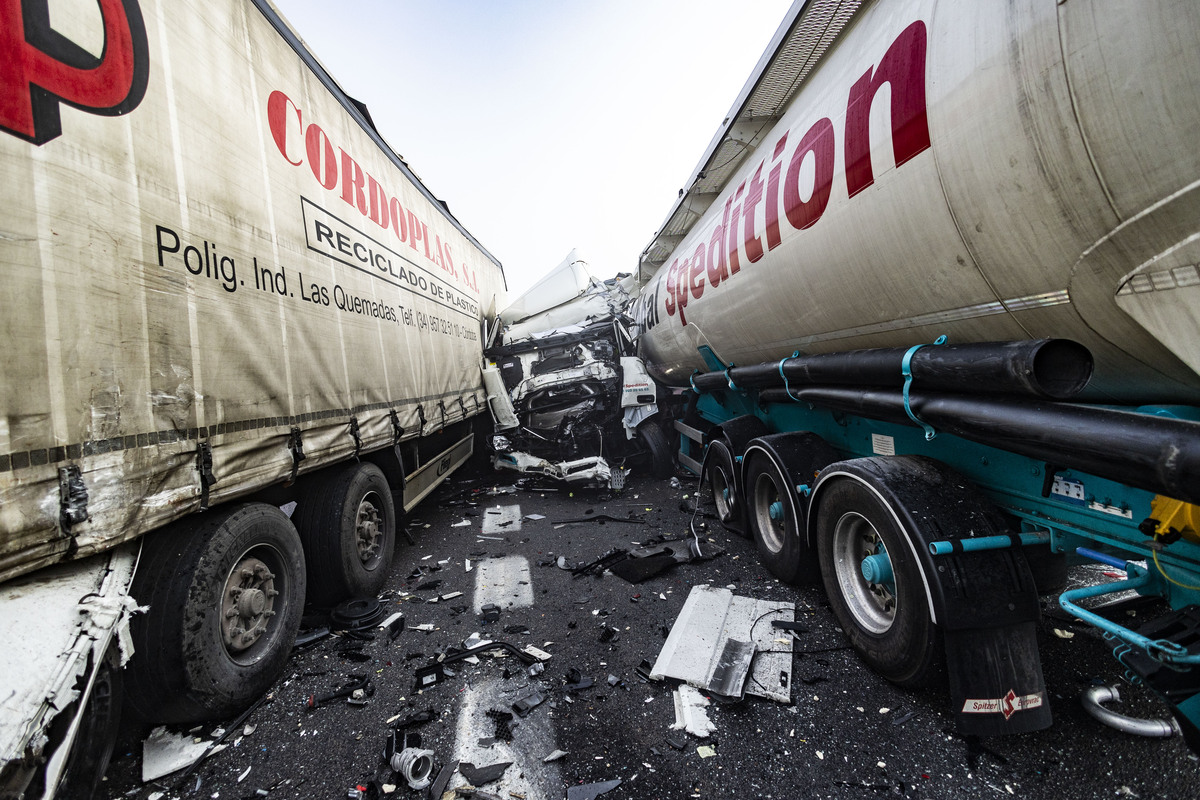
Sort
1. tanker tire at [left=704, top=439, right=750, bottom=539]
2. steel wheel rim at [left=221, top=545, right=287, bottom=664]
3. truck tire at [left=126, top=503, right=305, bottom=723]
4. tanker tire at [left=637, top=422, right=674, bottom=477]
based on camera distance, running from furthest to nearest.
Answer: tanker tire at [left=637, top=422, right=674, bottom=477], tanker tire at [left=704, top=439, right=750, bottom=539], steel wheel rim at [left=221, top=545, right=287, bottom=664], truck tire at [left=126, top=503, right=305, bottom=723]

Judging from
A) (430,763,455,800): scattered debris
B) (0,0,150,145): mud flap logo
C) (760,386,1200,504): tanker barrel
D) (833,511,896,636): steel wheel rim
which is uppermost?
(0,0,150,145): mud flap logo

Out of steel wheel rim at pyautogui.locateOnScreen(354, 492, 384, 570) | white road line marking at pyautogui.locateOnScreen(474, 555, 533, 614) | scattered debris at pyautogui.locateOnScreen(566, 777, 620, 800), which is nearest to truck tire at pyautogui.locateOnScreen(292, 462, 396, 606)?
steel wheel rim at pyautogui.locateOnScreen(354, 492, 384, 570)

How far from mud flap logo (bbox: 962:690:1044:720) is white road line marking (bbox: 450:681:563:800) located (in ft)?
5.57

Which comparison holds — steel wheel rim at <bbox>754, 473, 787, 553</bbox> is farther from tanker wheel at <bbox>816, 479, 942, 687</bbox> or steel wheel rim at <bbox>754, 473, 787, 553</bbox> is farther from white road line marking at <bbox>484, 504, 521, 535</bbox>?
white road line marking at <bbox>484, 504, 521, 535</bbox>

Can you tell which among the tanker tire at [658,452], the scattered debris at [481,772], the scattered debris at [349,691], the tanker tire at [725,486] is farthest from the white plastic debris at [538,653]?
the tanker tire at [658,452]

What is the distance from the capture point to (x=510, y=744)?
2.19 meters

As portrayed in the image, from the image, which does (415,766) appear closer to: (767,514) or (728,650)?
(728,650)

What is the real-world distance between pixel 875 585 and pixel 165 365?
368 cm

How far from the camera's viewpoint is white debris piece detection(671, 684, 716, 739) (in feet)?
7.25

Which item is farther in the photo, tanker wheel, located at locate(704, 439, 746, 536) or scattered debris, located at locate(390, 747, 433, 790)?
tanker wheel, located at locate(704, 439, 746, 536)

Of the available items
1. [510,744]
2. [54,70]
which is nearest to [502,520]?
[510,744]

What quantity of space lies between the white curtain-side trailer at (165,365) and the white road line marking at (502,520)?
5.50 ft

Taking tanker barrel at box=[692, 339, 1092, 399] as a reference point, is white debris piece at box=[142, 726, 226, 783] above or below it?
below

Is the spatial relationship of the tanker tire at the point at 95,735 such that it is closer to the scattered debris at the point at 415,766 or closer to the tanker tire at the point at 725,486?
the scattered debris at the point at 415,766
